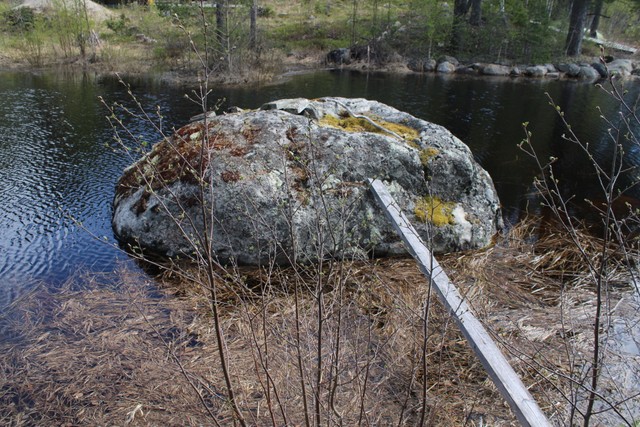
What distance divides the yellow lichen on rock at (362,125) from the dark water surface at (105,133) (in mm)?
2113

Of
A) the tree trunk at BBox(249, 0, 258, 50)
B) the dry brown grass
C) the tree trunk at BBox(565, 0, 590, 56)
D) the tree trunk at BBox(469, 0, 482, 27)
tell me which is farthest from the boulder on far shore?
the dry brown grass

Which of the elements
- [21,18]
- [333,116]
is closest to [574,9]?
[333,116]

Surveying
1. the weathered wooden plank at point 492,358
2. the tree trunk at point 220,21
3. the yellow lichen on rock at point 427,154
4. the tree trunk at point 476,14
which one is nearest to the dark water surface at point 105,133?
the yellow lichen on rock at point 427,154

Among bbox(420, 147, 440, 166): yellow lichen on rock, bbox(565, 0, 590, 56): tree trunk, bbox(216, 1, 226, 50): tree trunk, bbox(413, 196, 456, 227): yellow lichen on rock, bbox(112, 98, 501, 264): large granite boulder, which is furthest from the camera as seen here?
bbox(565, 0, 590, 56): tree trunk

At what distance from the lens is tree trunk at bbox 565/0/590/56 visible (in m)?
26.4

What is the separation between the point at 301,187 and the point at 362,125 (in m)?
1.81

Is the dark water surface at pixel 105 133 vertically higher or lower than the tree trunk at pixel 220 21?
lower

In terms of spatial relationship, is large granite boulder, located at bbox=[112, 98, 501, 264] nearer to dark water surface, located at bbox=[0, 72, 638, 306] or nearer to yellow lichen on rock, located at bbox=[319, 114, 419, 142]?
yellow lichen on rock, located at bbox=[319, 114, 419, 142]

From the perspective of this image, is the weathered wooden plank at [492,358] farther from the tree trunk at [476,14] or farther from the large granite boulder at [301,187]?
the tree trunk at [476,14]

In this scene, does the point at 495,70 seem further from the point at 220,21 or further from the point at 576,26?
the point at 220,21

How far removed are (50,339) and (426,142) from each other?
5222 millimetres

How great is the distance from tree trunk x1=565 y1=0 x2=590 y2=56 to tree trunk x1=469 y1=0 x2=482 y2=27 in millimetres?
4822

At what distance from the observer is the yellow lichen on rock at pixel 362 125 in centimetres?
746

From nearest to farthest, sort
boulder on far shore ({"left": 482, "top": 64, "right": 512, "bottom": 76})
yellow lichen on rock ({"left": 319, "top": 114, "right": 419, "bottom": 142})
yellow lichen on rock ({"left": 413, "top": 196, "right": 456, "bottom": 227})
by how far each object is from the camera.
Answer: yellow lichen on rock ({"left": 413, "top": 196, "right": 456, "bottom": 227})
yellow lichen on rock ({"left": 319, "top": 114, "right": 419, "bottom": 142})
boulder on far shore ({"left": 482, "top": 64, "right": 512, "bottom": 76})
